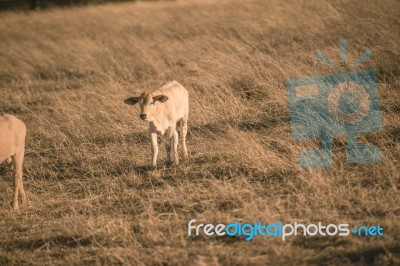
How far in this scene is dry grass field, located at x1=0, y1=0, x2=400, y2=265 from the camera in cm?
419

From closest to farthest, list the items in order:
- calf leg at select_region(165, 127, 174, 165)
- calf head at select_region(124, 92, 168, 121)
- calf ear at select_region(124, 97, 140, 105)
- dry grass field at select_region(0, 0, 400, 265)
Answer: dry grass field at select_region(0, 0, 400, 265)
calf head at select_region(124, 92, 168, 121)
calf ear at select_region(124, 97, 140, 105)
calf leg at select_region(165, 127, 174, 165)

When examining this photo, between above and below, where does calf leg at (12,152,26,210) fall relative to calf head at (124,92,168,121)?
below

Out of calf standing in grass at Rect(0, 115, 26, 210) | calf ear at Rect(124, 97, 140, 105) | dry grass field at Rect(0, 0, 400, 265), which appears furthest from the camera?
calf ear at Rect(124, 97, 140, 105)

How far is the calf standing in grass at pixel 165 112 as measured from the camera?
18.5 ft

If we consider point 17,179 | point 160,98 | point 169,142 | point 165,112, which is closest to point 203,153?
point 169,142

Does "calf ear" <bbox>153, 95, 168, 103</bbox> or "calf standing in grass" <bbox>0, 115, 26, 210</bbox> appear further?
"calf ear" <bbox>153, 95, 168, 103</bbox>

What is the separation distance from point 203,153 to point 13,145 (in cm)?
237

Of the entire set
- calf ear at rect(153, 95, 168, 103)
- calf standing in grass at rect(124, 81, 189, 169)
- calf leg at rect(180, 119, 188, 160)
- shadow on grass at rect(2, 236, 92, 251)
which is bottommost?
shadow on grass at rect(2, 236, 92, 251)

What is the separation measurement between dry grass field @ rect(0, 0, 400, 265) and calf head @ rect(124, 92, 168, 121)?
0.75 metres

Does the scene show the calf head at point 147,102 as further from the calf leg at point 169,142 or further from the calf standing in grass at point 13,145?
the calf standing in grass at point 13,145

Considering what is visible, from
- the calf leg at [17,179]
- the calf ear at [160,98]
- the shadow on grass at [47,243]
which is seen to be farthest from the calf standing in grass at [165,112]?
the shadow on grass at [47,243]

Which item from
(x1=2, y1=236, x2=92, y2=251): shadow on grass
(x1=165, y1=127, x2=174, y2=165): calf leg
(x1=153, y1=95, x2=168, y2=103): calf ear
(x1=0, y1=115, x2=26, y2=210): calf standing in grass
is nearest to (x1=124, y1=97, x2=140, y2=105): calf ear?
(x1=153, y1=95, x2=168, y2=103): calf ear

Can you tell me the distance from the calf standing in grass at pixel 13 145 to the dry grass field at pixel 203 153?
0.78 feet

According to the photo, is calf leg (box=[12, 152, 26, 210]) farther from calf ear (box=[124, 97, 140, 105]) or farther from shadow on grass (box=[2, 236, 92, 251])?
calf ear (box=[124, 97, 140, 105])
